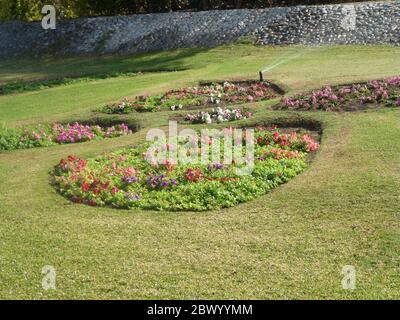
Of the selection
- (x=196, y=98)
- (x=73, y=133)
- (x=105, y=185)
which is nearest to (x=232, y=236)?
(x=105, y=185)

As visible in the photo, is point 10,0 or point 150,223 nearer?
point 150,223

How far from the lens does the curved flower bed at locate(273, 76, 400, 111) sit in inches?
555

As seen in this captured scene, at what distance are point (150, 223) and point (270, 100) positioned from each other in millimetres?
7999

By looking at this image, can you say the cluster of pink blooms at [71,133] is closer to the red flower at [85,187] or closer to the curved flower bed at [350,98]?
the curved flower bed at [350,98]

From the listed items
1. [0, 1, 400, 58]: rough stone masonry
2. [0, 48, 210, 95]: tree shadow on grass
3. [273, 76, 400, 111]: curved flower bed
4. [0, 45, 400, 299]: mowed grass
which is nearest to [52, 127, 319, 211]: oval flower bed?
[0, 45, 400, 299]: mowed grass

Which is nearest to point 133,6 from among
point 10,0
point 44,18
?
point 44,18

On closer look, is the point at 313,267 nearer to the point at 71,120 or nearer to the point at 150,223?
the point at 150,223

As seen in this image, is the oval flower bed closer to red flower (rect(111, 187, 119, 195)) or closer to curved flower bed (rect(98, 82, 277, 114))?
red flower (rect(111, 187, 119, 195))

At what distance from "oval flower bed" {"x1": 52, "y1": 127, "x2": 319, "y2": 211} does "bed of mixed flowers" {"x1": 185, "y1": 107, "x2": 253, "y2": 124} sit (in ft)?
7.41

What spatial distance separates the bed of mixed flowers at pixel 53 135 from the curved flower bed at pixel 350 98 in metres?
4.15

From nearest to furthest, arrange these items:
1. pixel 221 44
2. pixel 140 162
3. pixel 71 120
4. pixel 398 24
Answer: pixel 140 162 → pixel 71 120 → pixel 398 24 → pixel 221 44

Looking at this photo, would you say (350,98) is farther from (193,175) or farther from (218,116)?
(193,175)

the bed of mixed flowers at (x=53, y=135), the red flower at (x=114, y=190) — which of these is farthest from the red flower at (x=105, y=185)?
the bed of mixed flowers at (x=53, y=135)

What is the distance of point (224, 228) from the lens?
8.14m
